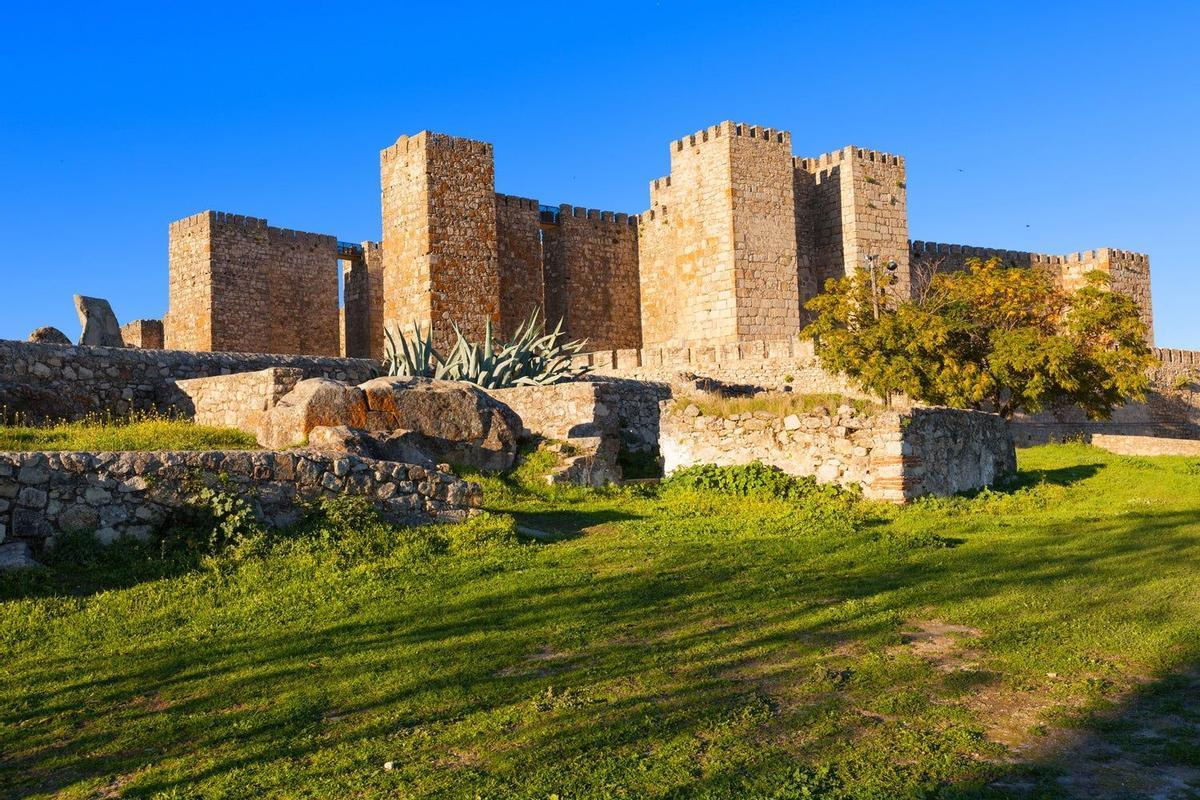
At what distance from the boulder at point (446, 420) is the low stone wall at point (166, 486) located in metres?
3.41

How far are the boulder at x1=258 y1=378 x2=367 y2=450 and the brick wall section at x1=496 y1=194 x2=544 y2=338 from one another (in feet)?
58.6

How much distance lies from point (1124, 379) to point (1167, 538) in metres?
14.8

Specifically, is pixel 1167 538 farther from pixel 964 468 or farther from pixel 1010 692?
pixel 1010 692

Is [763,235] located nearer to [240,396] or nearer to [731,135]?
[731,135]

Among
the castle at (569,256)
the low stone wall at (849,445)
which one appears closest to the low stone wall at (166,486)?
the low stone wall at (849,445)

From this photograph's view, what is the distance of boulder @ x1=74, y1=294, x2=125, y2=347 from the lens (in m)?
17.8

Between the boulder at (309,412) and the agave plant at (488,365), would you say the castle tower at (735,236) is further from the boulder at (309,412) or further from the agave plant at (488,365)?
the boulder at (309,412)

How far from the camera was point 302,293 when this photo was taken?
32.2 meters

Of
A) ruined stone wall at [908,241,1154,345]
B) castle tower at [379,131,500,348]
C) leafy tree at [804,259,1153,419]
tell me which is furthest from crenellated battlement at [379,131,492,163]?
ruined stone wall at [908,241,1154,345]

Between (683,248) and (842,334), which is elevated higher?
(683,248)

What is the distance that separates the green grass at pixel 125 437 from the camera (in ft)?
36.9

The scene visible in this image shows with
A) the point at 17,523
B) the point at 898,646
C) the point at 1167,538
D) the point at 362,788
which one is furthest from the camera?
the point at 1167,538

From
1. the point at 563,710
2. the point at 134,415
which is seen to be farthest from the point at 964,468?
the point at 134,415

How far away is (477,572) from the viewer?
308 inches
